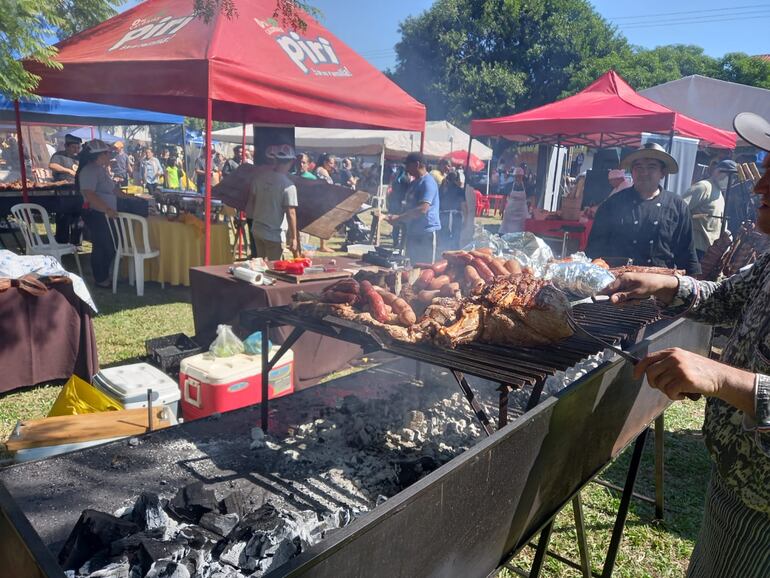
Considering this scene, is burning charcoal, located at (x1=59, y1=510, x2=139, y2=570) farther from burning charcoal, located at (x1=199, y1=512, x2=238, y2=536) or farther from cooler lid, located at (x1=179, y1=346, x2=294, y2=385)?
cooler lid, located at (x1=179, y1=346, x2=294, y2=385)

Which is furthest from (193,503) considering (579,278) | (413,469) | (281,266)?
(281,266)

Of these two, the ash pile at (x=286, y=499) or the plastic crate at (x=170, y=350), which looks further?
the plastic crate at (x=170, y=350)

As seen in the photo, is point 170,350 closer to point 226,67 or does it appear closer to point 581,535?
point 226,67

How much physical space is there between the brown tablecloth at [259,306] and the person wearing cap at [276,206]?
138cm

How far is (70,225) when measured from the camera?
11.5 metres

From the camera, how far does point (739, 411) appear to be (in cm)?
185

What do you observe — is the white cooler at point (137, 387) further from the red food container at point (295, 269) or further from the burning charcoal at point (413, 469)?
the burning charcoal at point (413, 469)

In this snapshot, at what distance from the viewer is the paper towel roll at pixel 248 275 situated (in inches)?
197

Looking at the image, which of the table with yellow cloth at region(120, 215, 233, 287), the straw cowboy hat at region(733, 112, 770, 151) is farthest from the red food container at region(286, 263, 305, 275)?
the table with yellow cloth at region(120, 215, 233, 287)

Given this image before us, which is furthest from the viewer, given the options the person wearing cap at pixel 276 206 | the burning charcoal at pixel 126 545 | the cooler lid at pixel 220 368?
the person wearing cap at pixel 276 206

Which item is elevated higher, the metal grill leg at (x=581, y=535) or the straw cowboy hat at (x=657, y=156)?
the straw cowboy hat at (x=657, y=156)

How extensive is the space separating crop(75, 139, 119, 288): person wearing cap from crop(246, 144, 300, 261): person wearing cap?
299 centimetres

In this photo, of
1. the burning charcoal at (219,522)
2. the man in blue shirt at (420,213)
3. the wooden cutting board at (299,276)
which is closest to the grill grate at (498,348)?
the burning charcoal at (219,522)

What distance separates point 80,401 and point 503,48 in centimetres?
3544
